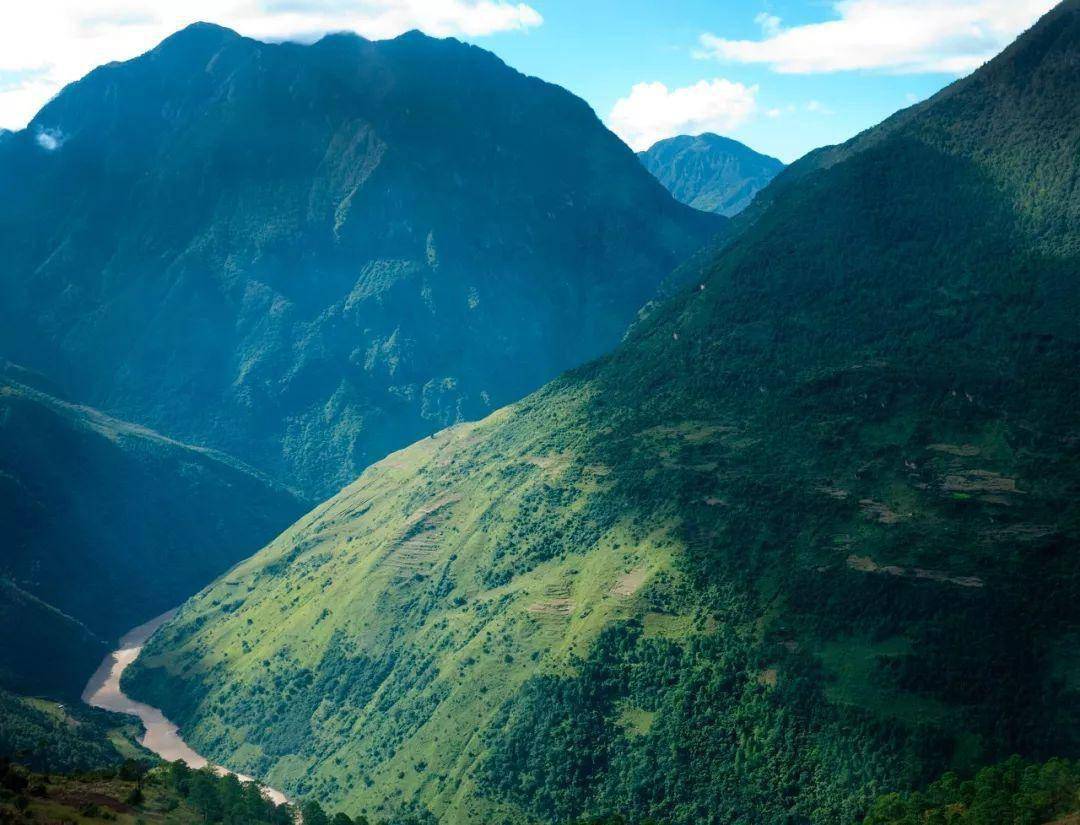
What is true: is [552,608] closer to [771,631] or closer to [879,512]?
[771,631]

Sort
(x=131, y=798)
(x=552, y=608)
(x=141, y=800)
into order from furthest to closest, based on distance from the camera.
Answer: (x=552, y=608)
(x=141, y=800)
(x=131, y=798)

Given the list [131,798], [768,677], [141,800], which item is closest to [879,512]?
[768,677]

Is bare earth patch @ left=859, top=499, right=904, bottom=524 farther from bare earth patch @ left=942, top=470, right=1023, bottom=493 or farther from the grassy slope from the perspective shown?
the grassy slope

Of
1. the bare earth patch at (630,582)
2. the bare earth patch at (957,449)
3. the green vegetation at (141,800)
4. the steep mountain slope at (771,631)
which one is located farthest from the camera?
the bare earth patch at (957,449)

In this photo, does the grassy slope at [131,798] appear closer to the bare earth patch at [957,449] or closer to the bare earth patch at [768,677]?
the bare earth patch at [768,677]

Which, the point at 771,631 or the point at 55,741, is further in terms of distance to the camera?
the point at 55,741

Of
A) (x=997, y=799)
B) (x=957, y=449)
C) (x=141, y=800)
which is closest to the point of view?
(x=997, y=799)

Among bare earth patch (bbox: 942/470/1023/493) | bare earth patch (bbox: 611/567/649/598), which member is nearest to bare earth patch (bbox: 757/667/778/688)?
bare earth patch (bbox: 611/567/649/598)

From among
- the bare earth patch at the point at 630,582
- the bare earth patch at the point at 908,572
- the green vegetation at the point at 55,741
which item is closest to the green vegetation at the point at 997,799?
the bare earth patch at the point at 908,572

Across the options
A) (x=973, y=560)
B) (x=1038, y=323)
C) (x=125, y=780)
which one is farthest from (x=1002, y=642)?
(x=125, y=780)
